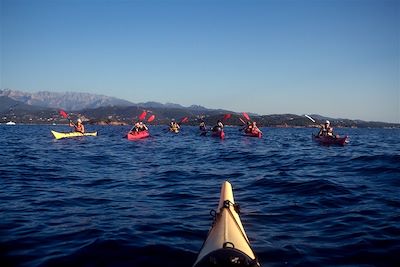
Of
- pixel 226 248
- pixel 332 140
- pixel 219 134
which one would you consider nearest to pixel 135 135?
pixel 219 134

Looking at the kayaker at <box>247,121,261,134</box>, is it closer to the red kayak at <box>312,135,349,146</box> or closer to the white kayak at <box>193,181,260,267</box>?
A: the red kayak at <box>312,135,349,146</box>

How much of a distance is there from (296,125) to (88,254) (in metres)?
166

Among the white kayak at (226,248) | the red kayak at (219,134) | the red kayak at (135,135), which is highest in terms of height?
the white kayak at (226,248)

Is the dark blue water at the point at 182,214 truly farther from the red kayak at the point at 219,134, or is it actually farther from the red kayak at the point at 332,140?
the red kayak at the point at 219,134

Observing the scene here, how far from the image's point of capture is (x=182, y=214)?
962cm

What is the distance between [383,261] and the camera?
6613 millimetres

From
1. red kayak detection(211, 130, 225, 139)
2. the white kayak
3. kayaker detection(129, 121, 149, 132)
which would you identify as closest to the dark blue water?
the white kayak

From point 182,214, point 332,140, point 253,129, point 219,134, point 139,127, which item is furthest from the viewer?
point 253,129

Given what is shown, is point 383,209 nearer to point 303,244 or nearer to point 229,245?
point 303,244

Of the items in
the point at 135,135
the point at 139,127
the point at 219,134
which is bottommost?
the point at 135,135

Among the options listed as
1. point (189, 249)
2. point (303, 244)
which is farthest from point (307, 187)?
point (189, 249)

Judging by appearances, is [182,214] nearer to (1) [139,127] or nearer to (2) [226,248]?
(2) [226,248]

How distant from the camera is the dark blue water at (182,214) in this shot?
685cm

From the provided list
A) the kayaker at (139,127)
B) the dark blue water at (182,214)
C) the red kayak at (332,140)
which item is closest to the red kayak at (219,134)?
the kayaker at (139,127)
